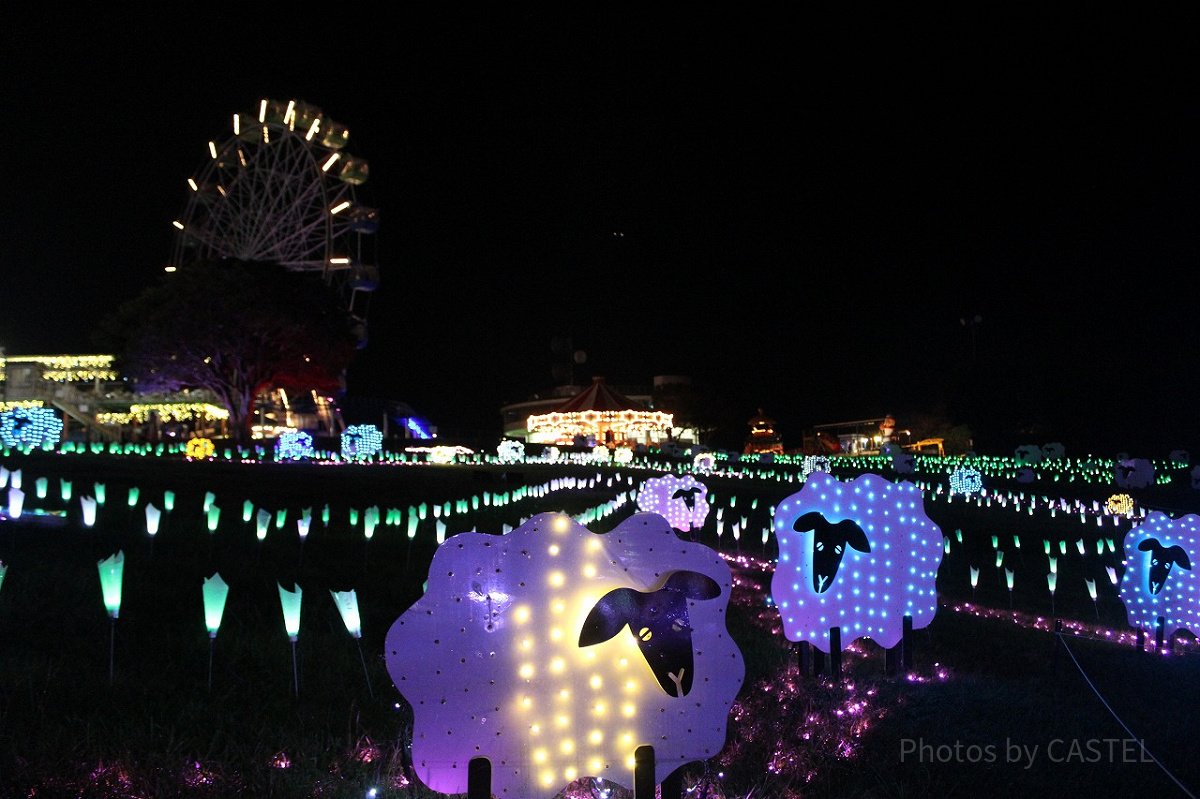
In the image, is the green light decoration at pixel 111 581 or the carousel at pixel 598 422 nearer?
the green light decoration at pixel 111 581

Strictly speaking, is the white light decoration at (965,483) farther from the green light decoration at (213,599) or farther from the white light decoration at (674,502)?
the green light decoration at (213,599)

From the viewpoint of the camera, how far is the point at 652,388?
271 feet

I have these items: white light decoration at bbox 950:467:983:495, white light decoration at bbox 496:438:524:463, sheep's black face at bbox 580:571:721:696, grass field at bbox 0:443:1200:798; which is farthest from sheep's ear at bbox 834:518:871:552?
white light decoration at bbox 496:438:524:463

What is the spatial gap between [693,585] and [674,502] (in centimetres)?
1331

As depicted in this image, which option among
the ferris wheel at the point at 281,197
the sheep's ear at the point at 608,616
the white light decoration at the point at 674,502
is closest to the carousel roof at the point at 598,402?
the ferris wheel at the point at 281,197

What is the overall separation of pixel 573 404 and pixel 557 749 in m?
52.3

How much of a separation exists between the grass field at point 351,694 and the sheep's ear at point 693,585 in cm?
105

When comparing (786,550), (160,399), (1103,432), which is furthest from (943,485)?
(160,399)

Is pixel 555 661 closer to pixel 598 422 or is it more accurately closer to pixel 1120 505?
pixel 1120 505

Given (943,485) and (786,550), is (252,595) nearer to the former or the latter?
(786,550)

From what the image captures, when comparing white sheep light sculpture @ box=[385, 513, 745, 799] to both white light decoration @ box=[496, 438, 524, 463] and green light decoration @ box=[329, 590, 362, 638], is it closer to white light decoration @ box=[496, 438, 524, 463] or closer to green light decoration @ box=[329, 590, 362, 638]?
green light decoration @ box=[329, 590, 362, 638]

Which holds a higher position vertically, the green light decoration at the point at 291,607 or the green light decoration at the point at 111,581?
the green light decoration at the point at 111,581

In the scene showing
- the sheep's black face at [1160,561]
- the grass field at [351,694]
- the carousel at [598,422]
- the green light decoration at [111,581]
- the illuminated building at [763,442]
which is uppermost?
the carousel at [598,422]

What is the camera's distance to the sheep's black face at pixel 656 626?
159 inches
